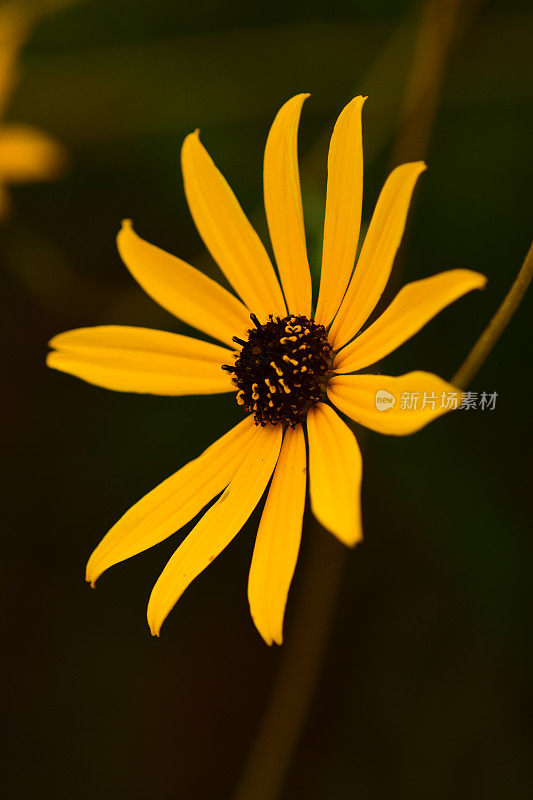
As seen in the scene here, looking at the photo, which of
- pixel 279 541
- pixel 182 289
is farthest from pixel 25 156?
pixel 279 541

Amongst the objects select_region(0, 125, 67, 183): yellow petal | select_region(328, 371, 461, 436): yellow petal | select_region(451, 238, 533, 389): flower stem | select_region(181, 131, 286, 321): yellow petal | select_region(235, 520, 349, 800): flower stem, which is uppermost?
select_region(0, 125, 67, 183): yellow petal

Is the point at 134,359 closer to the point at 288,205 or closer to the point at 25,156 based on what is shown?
the point at 288,205

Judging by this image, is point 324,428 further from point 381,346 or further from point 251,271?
point 251,271

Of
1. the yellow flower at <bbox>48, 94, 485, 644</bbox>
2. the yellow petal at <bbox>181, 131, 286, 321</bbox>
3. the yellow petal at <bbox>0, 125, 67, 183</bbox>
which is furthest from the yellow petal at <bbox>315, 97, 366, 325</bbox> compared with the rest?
the yellow petal at <bbox>0, 125, 67, 183</bbox>

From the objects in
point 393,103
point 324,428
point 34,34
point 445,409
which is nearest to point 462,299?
point 393,103

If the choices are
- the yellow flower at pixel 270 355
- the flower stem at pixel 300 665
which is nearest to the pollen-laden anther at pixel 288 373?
the yellow flower at pixel 270 355

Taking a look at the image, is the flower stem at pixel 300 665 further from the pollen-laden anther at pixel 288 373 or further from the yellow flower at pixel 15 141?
the yellow flower at pixel 15 141

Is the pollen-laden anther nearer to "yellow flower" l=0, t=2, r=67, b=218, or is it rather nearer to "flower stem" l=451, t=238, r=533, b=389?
"flower stem" l=451, t=238, r=533, b=389

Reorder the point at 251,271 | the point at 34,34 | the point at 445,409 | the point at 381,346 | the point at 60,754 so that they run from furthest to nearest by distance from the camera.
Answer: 1. the point at 34,34
2. the point at 60,754
3. the point at 251,271
4. the point at 381,346
5. the point at 445,409
